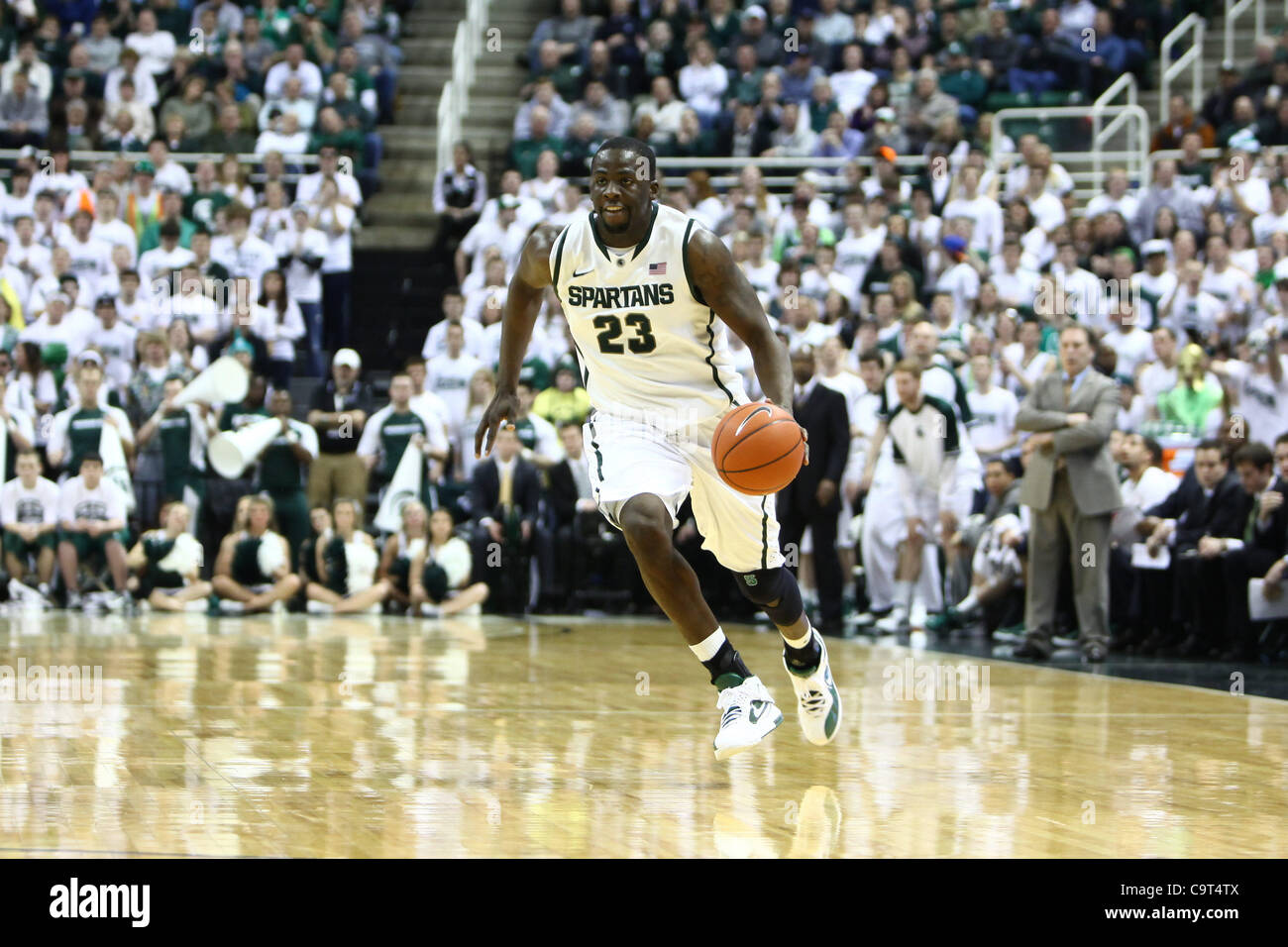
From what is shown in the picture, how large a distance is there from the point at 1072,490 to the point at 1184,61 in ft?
32.1

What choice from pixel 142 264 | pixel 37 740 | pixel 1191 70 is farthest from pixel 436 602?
pixel 1191 70

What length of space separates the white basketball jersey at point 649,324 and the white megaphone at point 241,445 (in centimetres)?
789

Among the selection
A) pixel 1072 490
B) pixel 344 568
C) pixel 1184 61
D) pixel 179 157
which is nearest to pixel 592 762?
pixel 1072 490

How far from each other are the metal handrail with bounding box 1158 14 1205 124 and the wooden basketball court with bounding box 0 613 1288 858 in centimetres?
1036

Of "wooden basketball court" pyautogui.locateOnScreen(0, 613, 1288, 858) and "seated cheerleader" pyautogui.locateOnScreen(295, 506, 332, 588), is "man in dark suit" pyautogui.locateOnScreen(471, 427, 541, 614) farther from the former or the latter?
"wooden basketball court" pyautogui.locateOnScreen(0, 613, 1288, 858)

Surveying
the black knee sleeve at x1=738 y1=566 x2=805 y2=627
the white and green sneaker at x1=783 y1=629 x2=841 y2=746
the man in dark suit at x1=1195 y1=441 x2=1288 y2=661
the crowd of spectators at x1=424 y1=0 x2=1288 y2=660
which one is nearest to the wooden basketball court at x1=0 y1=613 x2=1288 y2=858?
the white and green sneaker at x1=783 y1=629 x2=841 y2=746

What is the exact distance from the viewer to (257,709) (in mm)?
8070

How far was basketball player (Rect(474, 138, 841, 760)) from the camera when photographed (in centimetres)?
660

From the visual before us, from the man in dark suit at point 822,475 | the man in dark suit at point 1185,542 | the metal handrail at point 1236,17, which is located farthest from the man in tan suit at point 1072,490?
the metal handrail at point 1236,17

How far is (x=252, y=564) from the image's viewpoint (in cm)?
1415

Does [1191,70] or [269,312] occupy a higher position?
[1191,70]

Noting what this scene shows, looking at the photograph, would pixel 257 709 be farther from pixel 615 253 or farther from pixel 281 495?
pixel 281 495
